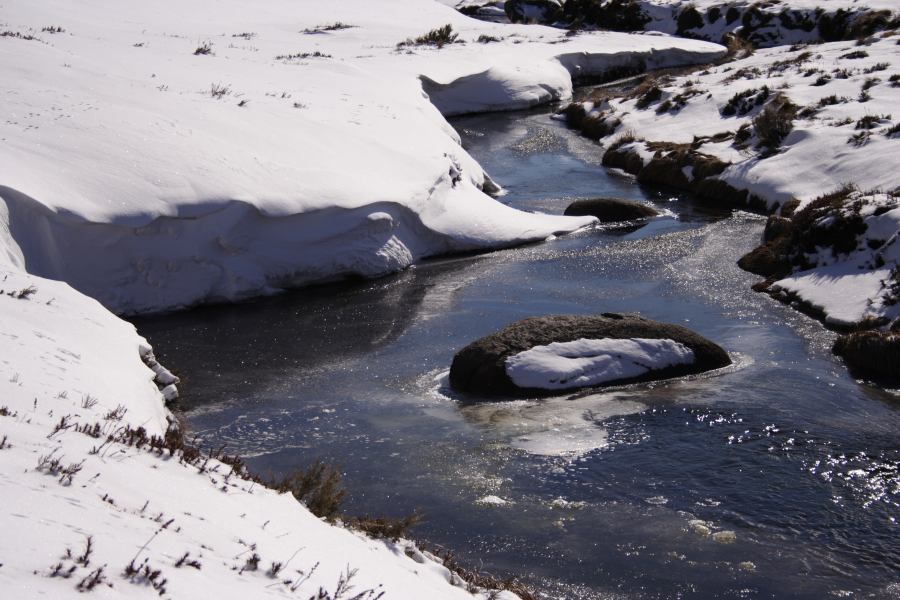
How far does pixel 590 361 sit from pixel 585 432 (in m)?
1.69

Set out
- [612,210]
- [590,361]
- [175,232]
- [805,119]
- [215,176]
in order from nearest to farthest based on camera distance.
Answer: [590,361] → [175,232] → [215,176] → [612,210] → [805,119]

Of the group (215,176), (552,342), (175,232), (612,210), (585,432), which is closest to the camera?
(585,432)

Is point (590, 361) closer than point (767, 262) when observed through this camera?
Yes

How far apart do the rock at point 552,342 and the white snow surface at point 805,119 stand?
25.9 ft

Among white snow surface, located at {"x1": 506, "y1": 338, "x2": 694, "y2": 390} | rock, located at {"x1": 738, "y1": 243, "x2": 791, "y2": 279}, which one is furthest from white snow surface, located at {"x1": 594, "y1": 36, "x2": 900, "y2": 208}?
white snow surface, located at {"x1": 506, "y1": 338, "x2": 694, "y2": 390}

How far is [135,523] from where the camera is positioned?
5.44 metres

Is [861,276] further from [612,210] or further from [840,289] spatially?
[612,210]

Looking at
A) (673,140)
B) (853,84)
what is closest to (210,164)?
(673,140)

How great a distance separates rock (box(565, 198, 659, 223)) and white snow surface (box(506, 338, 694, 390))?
8524 mm

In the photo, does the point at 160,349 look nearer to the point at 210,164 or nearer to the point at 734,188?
the point at 210,164

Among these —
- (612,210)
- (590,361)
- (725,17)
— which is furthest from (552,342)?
(725,17)

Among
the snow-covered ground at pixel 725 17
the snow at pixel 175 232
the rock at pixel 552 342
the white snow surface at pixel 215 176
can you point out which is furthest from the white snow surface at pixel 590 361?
the snow-covered ground at pixel 725 17

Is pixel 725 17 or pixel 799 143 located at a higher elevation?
pixel 725 17

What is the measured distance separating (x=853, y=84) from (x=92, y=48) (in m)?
20.4
